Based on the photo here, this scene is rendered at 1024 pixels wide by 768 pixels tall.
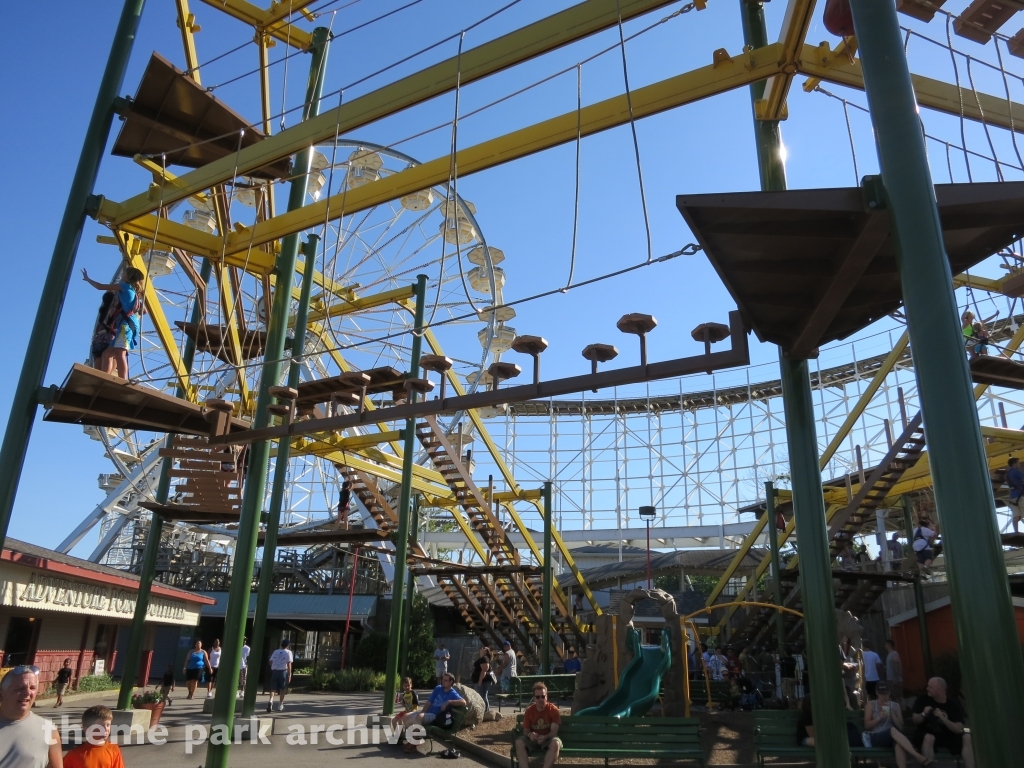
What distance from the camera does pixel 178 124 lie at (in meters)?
10.1

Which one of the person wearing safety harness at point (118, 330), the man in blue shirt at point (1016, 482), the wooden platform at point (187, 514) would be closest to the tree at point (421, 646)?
the wooden platform at point (187, 514)

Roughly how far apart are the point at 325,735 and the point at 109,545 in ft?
104

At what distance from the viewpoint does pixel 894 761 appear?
8.70 m

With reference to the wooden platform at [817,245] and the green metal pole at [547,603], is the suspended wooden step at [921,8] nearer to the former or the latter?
the wooden platform at [817,245]

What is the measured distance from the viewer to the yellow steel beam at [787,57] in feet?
22.0

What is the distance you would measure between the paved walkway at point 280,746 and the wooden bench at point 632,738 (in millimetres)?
1633

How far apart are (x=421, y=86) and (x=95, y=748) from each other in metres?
6.49

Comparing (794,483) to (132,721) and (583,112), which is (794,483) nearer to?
(583,112)

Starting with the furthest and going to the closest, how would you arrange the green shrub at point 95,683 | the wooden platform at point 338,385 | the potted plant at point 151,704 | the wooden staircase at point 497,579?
1. the green shrub at point 95,683
2. the wooden staircase at point 497,579
3. the potted plant at point 151,704
4. the wooden platform at point 338,385

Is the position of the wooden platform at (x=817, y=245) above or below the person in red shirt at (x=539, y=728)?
above

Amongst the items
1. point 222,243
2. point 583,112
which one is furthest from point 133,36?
point 583,112

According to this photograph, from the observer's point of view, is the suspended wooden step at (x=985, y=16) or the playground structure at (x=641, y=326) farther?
the suspended wooden step at (x=985, y=16)

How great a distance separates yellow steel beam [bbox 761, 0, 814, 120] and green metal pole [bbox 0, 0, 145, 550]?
7060 millimetres

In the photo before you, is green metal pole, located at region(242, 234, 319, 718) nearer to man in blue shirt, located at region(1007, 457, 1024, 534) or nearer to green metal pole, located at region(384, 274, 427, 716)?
green metal pole, located at region(384, 274, 427, 716)
